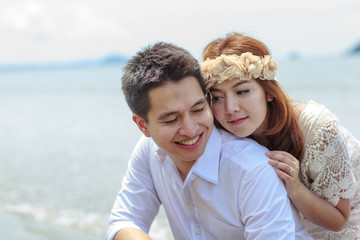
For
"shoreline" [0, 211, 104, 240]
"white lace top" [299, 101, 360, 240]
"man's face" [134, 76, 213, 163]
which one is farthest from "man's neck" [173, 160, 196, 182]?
"shoreline" [0, 211, 104, 240]

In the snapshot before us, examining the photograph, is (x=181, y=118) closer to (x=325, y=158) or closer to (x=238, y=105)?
(x=238, y=105)

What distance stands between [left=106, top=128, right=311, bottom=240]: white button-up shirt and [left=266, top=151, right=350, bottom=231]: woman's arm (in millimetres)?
91

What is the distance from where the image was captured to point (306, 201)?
9.50 ft

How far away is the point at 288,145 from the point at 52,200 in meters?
5.42

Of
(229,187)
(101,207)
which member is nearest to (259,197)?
(229,187)

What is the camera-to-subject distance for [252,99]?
292cm

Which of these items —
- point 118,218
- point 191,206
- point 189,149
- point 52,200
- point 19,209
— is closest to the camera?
point 189,149

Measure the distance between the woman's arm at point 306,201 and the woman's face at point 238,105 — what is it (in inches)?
10.9

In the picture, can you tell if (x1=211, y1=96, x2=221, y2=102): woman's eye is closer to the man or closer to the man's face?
the man

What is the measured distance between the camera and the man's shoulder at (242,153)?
2543mm

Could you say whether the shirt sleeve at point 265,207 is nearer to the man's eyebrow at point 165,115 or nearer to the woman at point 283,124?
the woman at point 283,124

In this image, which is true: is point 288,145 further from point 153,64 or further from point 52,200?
point 52,200

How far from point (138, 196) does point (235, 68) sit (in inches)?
42.7

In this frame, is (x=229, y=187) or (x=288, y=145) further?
(x=288, y=145)
